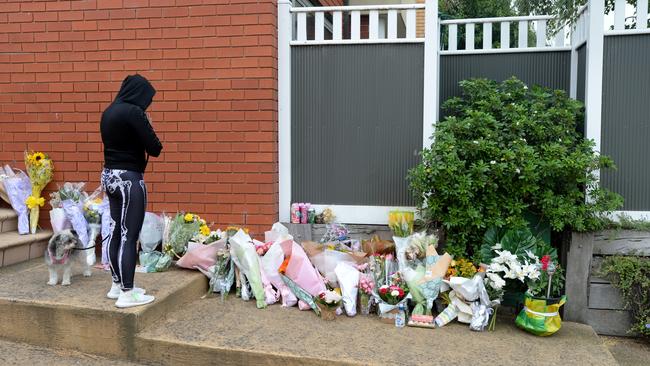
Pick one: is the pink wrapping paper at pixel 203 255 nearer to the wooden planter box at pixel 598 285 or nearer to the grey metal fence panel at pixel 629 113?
the wooden planter box at pixel 598 285

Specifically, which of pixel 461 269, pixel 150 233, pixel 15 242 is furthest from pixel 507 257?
pixel 15 242

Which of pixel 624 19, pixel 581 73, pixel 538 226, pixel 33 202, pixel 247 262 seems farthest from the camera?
pixel 33 202

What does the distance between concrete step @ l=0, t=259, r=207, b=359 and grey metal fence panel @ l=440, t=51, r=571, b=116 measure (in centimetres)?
315

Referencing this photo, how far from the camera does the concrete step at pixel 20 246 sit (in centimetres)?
488

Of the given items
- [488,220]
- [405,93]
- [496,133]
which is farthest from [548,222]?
[405,93]

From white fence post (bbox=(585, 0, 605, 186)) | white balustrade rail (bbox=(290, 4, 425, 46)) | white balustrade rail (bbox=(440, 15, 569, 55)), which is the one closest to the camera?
white fence post (bbox=(585, 0, 605, 186))

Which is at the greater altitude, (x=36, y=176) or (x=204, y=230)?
(x=36, y=176)

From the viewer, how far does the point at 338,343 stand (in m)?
3.73

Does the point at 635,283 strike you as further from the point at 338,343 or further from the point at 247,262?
the point at 247,262

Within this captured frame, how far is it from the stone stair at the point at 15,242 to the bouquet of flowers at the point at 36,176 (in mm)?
149

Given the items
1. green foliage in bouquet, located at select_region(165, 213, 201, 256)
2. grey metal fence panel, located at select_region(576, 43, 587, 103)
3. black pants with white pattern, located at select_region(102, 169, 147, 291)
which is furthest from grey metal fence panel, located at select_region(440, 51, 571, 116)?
black pants with white pattern, located at select_region(102, 169, 147, 291)

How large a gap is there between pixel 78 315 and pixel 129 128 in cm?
131

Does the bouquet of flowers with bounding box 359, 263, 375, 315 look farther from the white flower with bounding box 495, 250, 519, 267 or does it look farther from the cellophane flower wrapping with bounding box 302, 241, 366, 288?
the white flower with bounding box 495, 250, 519, 267

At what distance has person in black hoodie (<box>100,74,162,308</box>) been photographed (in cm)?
379
